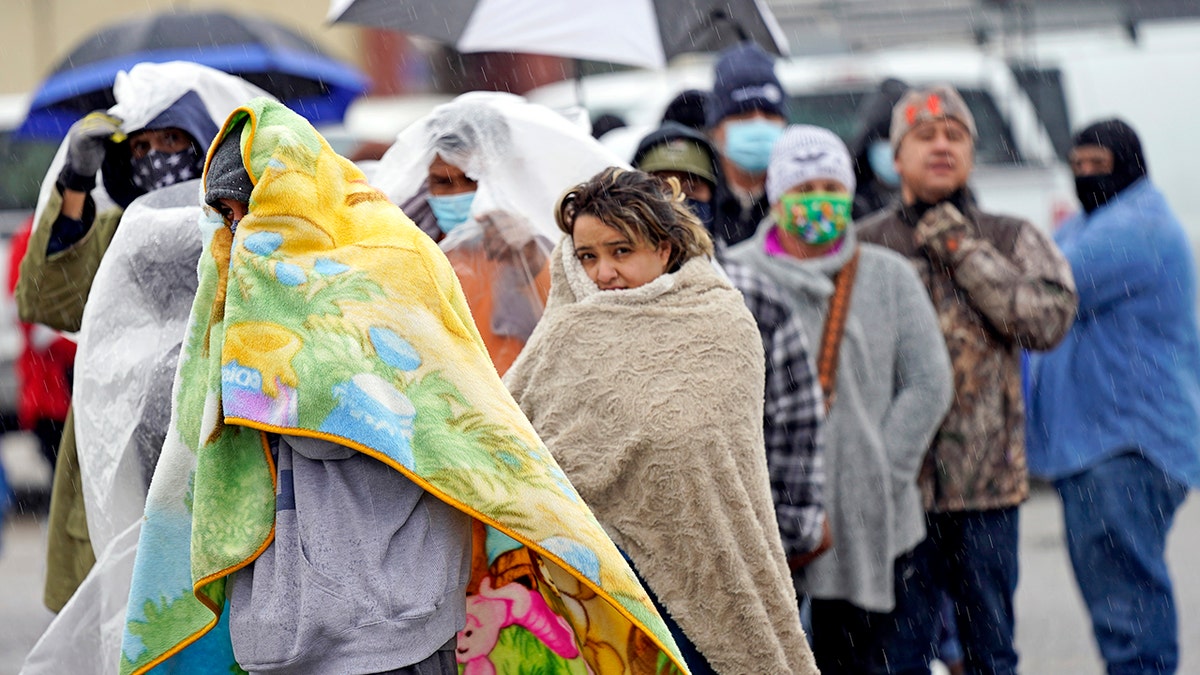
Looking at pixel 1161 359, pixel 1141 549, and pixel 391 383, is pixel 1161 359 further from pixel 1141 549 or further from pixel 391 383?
pixel 391 383

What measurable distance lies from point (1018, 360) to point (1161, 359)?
73 cm

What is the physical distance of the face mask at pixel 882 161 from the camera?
8.29 m

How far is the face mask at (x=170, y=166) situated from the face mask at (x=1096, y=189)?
3.47m

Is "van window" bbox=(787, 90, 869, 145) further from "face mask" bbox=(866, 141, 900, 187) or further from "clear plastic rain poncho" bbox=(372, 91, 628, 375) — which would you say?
"clear plastic rain poncho" bbox=(372, 91, 628, 375)

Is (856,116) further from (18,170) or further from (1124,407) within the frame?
(1124,407)

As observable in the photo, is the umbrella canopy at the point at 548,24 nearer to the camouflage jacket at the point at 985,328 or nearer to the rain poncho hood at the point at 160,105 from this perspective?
the camouflage jacket at the point at 985,328

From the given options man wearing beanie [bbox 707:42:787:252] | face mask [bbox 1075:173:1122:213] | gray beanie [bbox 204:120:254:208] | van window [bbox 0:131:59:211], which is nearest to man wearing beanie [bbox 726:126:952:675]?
man wearing beanie [bbox 707:42:787:252]

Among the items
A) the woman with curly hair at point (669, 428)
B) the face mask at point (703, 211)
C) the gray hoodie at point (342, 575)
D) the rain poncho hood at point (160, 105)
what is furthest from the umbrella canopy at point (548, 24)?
the gray hoodie at point (342, 575)

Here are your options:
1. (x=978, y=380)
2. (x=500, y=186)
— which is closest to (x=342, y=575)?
(x=500, y=186)

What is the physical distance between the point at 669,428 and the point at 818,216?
177cm

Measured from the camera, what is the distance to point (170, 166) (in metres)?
5.24

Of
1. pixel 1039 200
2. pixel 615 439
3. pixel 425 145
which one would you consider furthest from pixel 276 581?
pixel 1039 200

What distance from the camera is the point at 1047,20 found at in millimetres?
14062

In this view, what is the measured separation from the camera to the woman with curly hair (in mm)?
4293
